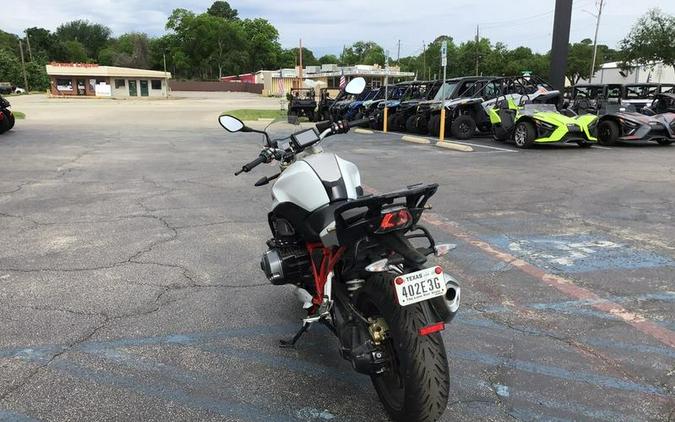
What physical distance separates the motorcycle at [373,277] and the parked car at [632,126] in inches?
527

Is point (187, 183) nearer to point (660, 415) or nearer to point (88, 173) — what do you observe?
point (88, 173)

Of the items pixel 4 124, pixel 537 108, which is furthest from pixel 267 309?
pixel 4 124

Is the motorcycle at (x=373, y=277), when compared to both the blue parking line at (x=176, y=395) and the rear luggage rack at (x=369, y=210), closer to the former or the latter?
the rear luggage rack at (x=369, y=210)

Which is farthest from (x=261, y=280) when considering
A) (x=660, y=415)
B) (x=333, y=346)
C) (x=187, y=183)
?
(x=187, y=183)

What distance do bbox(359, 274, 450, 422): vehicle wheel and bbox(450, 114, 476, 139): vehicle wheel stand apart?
47.9 feet

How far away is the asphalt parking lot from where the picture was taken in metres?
2.95

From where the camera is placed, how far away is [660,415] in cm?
278

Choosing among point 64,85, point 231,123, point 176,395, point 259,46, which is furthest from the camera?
point 259,46

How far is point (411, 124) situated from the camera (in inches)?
746

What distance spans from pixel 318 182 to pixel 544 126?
11795mm

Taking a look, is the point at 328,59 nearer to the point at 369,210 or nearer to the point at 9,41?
the point at 9,41

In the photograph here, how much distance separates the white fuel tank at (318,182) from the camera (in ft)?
10.0

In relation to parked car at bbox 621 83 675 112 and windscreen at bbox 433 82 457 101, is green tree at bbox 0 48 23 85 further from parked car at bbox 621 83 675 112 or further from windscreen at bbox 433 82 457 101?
parked car at bbox 621 83 675 112

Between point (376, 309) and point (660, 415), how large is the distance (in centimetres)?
155
